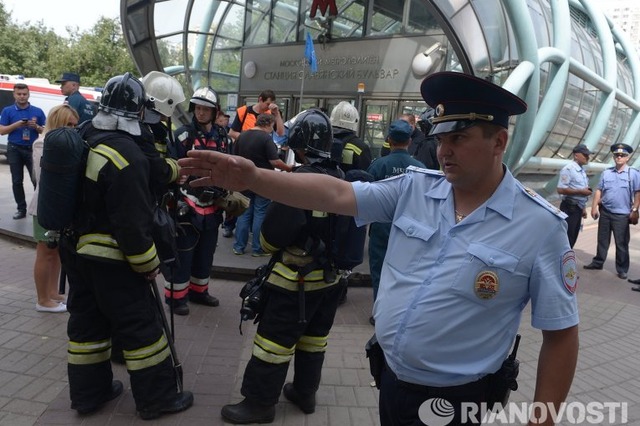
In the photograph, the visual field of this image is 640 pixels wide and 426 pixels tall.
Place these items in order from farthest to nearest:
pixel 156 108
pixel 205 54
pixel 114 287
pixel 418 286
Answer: pixel 205 54 < pixel 156 108 < pixel 114 287 < pixel 418 286

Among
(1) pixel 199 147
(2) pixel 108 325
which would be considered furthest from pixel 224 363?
(1) pixel 199 147

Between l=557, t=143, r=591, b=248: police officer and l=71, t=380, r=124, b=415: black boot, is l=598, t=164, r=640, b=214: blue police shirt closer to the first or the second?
l=557, t=143, r=591, b=248: police officer

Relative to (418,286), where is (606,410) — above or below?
below

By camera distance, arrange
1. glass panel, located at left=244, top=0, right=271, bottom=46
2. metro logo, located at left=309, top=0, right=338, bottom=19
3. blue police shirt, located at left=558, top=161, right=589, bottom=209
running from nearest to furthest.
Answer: blue police shirt, located at left=558, top=161, right=589, bottom=209, metro logo, located at left=309, top=0, right=338, bottom=19, glass panel, located at left=244, top=0, right=271, bottom=46

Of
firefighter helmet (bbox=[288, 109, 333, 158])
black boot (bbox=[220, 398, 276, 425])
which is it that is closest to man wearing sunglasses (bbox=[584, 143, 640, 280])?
firefighter helmet (bbox=[288, 109, 333, 158])

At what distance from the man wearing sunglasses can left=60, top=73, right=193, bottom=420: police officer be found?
726 cm

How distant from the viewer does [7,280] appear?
512 centimetres

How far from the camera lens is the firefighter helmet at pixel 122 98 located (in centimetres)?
278

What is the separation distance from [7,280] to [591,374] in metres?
5.88

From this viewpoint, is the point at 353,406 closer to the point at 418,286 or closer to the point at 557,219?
the point at 418,286

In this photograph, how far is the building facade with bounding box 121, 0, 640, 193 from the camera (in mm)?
9375

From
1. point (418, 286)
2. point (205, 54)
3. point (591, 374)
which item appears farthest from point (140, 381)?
point (205, 54)

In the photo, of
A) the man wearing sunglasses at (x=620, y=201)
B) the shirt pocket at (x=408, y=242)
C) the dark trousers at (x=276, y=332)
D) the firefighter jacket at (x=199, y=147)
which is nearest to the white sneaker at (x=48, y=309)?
the firefighter jacket at (x=199, y=147)

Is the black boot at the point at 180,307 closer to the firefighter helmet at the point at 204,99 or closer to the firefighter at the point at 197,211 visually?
the firefighter at the point at 197,211
